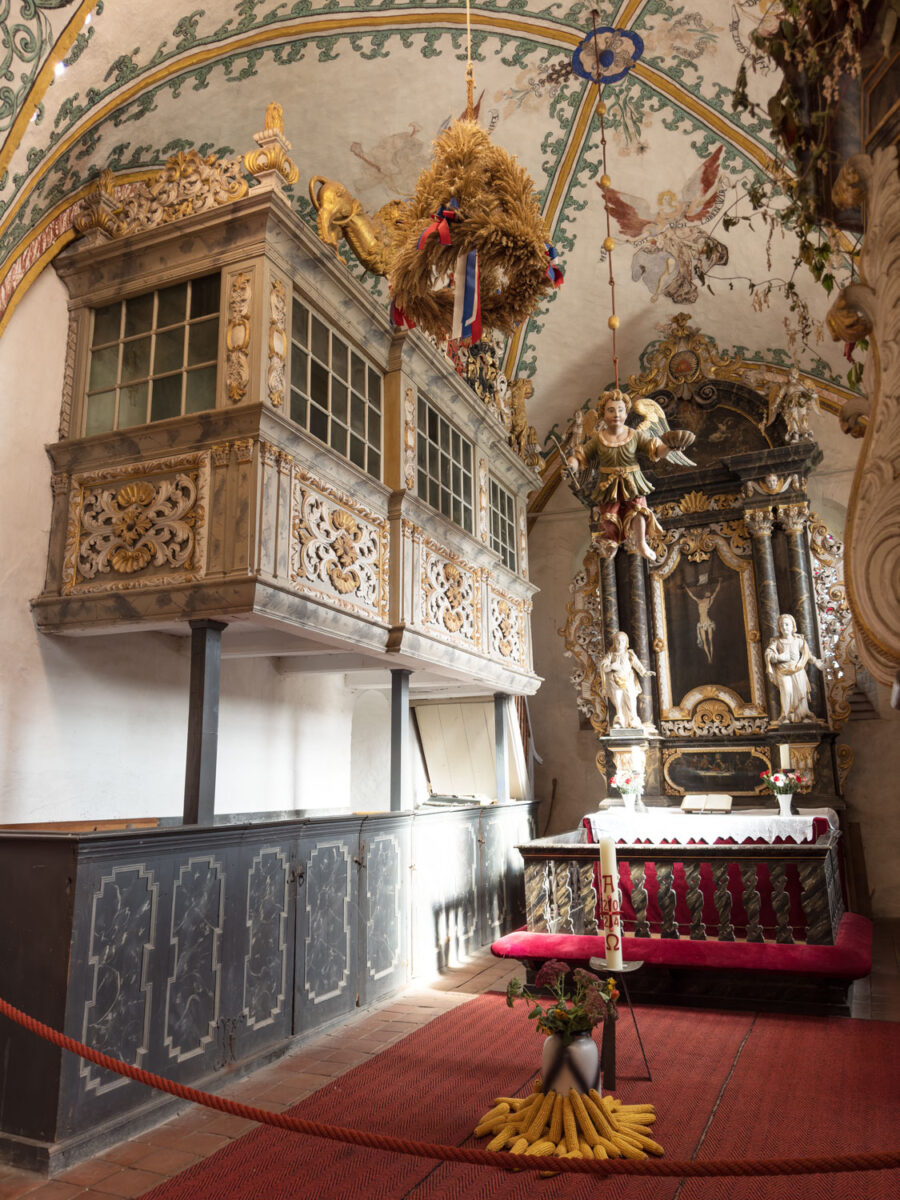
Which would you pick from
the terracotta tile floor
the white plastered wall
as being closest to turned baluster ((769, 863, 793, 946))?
the terracotta tile floor

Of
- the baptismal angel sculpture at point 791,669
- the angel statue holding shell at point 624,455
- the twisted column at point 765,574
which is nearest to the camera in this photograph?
the angel statue holding shell at point 624,455

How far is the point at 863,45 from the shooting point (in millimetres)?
1909

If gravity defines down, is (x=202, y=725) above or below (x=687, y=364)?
below

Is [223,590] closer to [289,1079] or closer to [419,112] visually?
[289,1079]

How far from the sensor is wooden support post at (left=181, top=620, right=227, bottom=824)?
16.2 feet

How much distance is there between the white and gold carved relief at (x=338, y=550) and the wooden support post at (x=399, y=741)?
1026 millimetres

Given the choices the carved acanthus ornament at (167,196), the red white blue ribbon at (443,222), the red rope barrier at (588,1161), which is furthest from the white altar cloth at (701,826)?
the carved acanthus ornament at (167,196)

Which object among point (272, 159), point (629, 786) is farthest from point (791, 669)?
point (272, 159)

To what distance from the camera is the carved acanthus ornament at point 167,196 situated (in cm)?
561

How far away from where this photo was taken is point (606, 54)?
747cm

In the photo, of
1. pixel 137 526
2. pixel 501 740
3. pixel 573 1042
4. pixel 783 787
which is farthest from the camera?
pixel 501 740

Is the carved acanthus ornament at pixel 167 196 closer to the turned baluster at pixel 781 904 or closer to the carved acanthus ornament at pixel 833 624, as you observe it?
the turned baluster at pixel 781 904

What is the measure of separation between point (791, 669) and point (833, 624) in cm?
102

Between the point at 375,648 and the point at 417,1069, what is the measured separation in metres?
Result: 2.79
